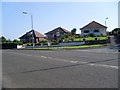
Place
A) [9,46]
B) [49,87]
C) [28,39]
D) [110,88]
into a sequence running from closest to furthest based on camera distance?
[110,88] < [49,87] < [9,46] < [28,39]

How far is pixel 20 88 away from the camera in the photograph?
36.6ft

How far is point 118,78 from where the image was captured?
1176 centimetres

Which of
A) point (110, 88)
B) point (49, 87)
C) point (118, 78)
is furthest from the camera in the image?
point (118, 78)

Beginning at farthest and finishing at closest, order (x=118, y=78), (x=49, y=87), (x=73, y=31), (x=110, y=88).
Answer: (x=73, y=31) → (x=118, y=78) → (x=49, y=87) → (x=110, y=88)

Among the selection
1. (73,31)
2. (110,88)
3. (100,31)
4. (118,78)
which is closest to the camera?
(110,88)

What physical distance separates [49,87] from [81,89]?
4.50 ft

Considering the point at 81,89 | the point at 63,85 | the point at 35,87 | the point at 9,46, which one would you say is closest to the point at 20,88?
the point at 35,87

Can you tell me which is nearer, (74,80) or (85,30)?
(74,80)

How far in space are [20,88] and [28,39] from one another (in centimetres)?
11789

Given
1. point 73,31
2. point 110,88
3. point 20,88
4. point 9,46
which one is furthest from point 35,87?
point 73,31

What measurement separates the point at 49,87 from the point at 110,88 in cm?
224

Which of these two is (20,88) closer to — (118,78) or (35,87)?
(35,87)

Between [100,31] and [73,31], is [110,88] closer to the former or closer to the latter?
[100,31]

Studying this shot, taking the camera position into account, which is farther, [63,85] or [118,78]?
[118,78]
